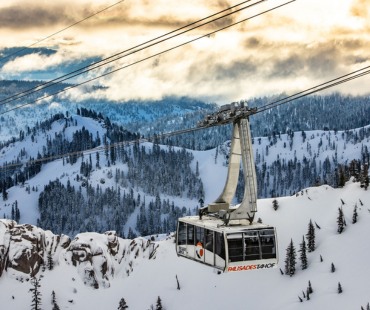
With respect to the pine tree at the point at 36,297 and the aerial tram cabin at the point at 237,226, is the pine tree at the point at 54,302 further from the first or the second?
the aerial tram cabin at the point at 237,226

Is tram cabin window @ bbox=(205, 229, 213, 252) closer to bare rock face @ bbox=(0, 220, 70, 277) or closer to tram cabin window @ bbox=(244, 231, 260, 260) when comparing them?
tram cabin window @ bbox=(244, 231, 260, 260)

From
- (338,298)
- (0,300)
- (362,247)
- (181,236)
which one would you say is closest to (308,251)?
(362,247)

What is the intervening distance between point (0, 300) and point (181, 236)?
6580 inches

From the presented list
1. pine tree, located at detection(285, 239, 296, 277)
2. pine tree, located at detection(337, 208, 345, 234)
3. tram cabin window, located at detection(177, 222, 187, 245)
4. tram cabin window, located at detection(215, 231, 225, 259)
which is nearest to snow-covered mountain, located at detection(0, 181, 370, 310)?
pine tree, located at detection(337, 208, 345, 234)

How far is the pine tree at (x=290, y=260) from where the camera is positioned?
17441 cm

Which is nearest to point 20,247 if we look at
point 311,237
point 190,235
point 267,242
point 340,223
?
point 311,237

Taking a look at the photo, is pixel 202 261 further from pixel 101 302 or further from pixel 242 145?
pixel 101 302

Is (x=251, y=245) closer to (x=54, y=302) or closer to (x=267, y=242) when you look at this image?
(x=267, y=242)

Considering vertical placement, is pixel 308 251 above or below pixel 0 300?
above

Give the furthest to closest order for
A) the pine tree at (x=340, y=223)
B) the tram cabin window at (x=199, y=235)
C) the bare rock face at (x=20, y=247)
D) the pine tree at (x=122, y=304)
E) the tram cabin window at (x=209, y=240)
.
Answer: the bare rock face at (x=20, y=247) → the pine tree at (x=340, y=223) → the pine tree at (x=122, y=304) → the tram cabin window at (x=199, y=235) → the tram cabin window at (x=209, y=240)

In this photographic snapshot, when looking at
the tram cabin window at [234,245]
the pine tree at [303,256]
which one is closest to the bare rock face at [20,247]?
the pine tree at [303,256]

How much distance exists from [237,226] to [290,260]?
14884 cm

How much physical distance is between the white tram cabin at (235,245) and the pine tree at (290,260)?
146 m

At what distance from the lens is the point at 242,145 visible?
31.0 m
